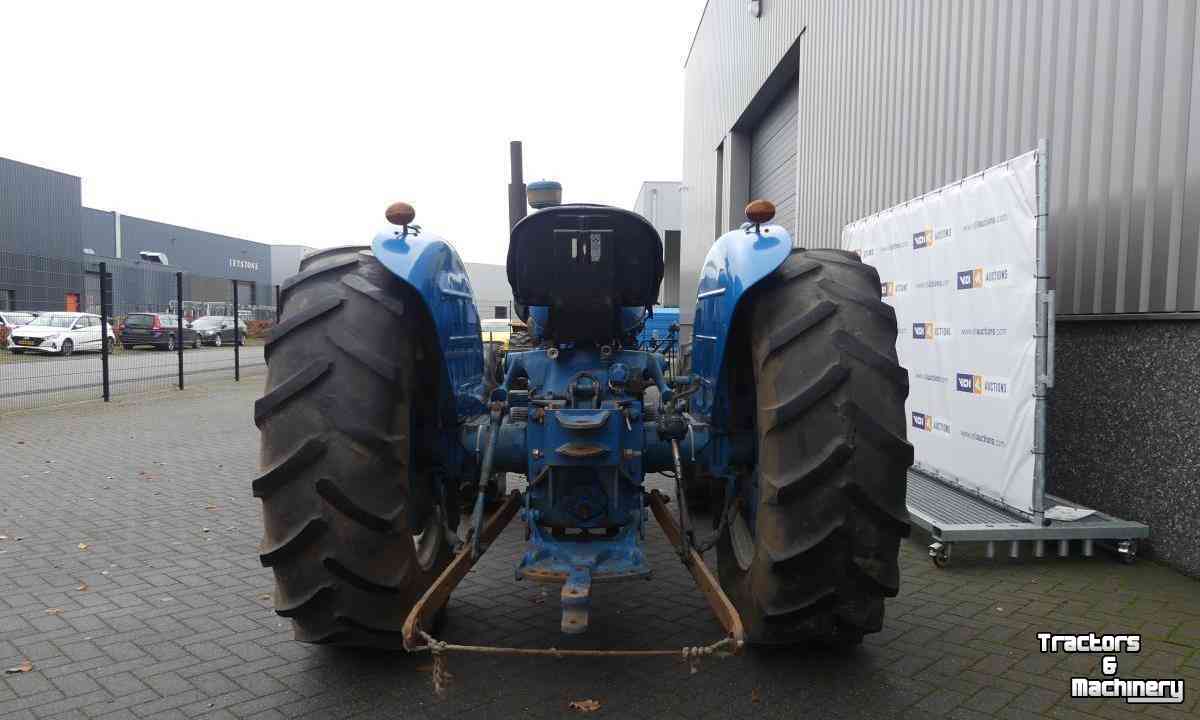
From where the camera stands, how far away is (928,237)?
6.34 metres

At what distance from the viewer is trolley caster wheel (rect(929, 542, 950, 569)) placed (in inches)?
186

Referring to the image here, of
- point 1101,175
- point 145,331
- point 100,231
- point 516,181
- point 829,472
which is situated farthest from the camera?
point 100,231

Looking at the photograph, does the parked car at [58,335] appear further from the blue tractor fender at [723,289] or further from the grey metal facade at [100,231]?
the grey metal facade at [100,231]

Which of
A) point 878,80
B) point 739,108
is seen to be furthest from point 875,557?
point 739,108

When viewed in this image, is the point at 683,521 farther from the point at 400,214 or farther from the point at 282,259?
the point at 282,259

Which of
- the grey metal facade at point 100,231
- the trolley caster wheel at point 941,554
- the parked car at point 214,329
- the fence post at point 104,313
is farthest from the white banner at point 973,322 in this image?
the grey metal facade at point 100,231

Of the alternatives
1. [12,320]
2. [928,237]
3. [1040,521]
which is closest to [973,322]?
[928,237]

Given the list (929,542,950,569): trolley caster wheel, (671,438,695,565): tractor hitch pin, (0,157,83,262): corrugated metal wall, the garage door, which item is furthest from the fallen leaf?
(0,157,83,262): corrugated metal wall

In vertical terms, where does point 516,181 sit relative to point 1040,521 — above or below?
above

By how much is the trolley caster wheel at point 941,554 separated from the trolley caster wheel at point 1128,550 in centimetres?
105

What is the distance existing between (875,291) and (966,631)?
1838 millimetres

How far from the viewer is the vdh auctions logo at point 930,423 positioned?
20.2ft

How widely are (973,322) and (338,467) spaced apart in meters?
4.74

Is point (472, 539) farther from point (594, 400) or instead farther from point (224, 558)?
point (224, 558)
